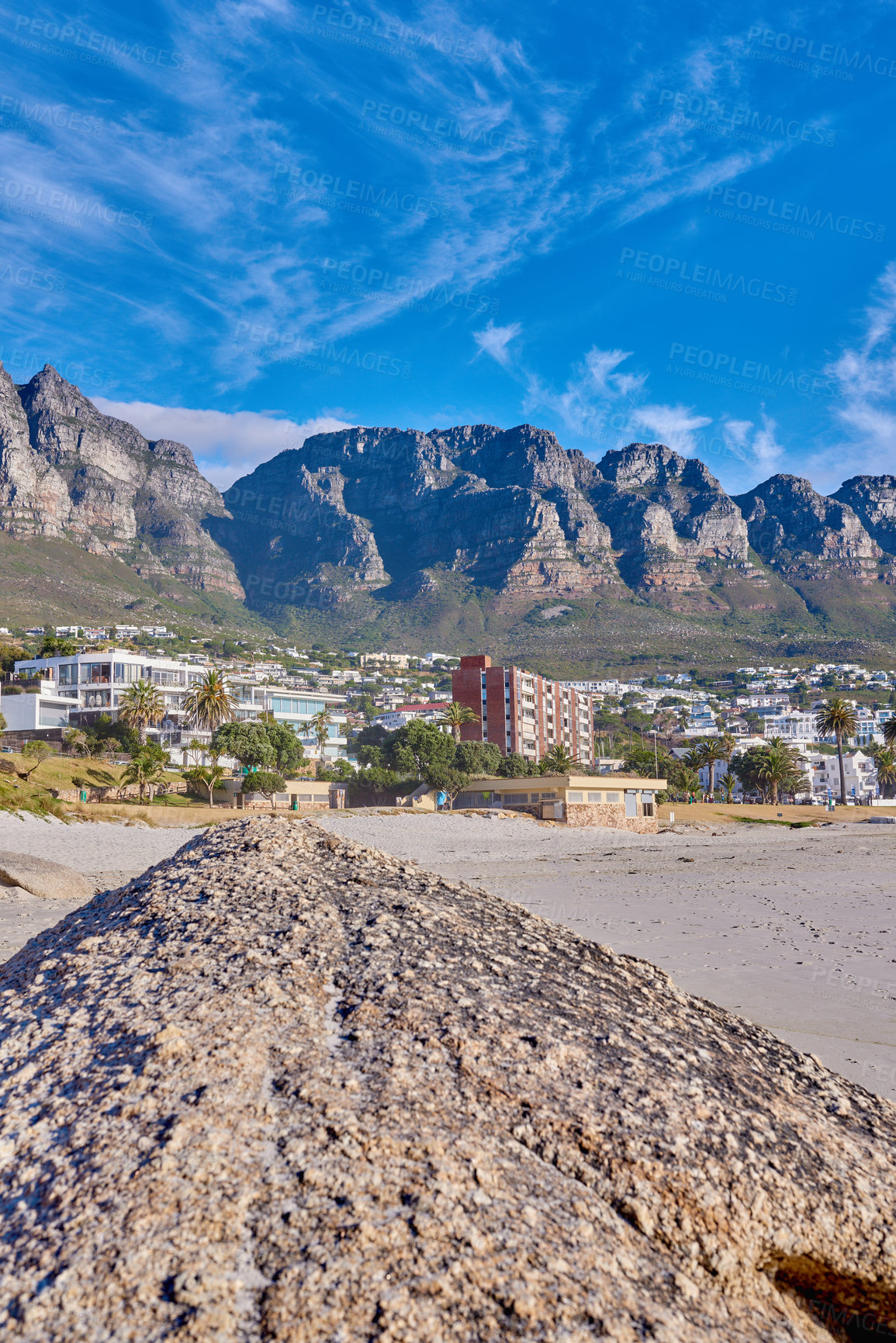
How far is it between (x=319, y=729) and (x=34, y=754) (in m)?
39.5

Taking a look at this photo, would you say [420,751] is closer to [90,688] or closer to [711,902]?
[90,688]

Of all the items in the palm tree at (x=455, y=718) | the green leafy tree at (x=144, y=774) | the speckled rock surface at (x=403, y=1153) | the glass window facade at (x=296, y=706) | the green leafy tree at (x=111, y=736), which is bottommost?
the green leafy tree at (x=144, y=774)

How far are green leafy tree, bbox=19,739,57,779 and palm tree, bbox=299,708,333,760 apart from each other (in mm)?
31184

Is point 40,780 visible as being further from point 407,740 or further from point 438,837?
point 407,740

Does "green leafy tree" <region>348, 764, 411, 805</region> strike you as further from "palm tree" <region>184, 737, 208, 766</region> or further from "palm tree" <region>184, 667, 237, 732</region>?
"palm tree" <region>184, 737, 208, 766</region>

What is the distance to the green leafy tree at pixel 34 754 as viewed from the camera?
4884 centimetres

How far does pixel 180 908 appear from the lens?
3.99m

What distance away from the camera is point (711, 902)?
744 inches

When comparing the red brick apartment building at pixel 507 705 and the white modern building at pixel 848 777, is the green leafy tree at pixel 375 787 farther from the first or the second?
the white modern building at pixel 848 777

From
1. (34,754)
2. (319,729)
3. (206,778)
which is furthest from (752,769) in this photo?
(34,754)

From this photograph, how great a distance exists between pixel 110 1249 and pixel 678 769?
326 feet

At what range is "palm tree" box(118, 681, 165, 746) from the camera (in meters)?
75.0

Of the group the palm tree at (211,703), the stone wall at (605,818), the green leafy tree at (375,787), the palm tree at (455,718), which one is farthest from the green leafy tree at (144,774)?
the palm tree at (455,718)

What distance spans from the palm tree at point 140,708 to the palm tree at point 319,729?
891 inches
